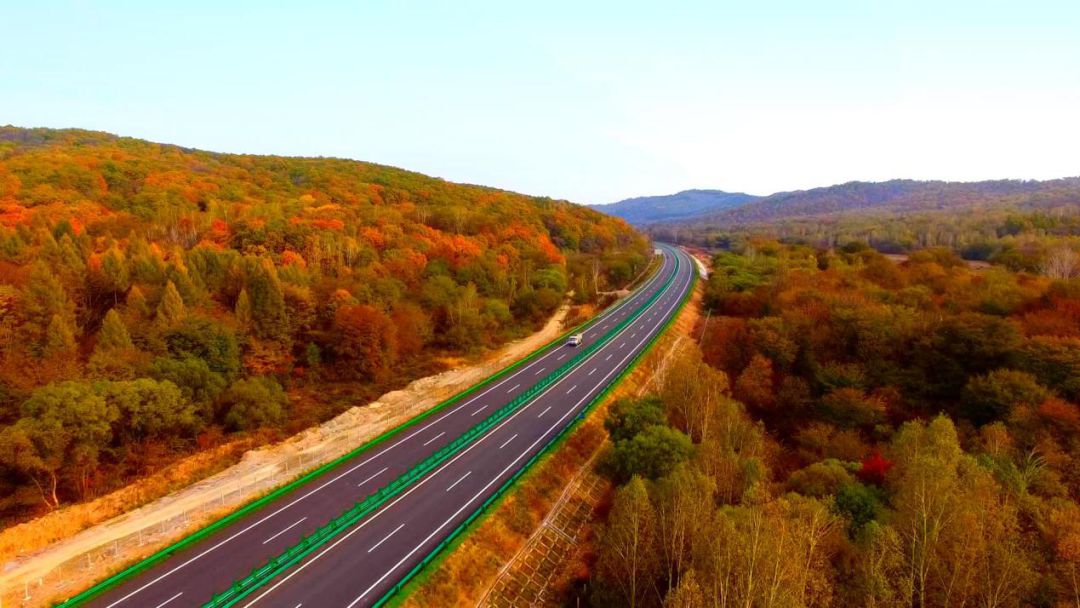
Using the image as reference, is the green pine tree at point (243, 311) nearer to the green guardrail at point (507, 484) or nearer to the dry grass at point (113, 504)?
the dry grass at point (113, 504)

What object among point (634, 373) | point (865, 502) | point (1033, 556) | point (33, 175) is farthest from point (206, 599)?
point (33, 175)

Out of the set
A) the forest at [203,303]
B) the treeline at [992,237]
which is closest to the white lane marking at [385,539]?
the forest at [203,303]

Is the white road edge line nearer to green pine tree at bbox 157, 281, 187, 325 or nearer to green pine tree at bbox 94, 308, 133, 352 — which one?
green pine tree at bbox 94, 308, 133, 352

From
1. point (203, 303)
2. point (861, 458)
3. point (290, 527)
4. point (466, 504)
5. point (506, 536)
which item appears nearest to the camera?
point (290, 527)

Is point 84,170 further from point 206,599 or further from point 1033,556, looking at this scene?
point 1033,556

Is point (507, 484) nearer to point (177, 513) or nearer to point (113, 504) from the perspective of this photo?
point (177, 513)

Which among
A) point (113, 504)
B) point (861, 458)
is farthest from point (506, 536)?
point (861, 458)
